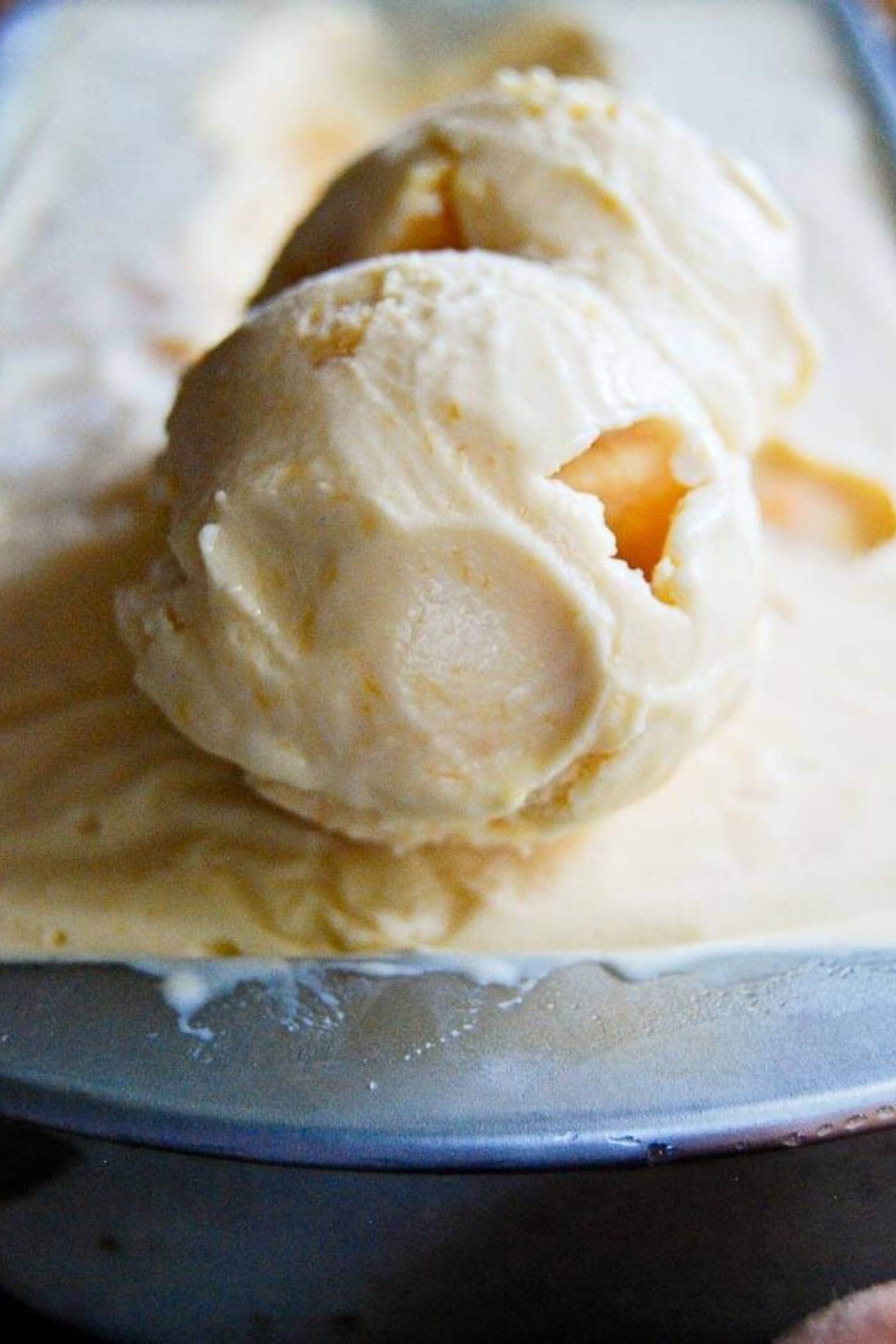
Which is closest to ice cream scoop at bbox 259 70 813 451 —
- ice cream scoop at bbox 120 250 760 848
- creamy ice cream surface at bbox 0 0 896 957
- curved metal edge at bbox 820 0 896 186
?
creamy ice cream surface at bbox 0 0 896 957

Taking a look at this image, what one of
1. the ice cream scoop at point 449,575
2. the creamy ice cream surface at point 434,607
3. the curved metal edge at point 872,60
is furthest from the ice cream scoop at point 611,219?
the curved metal edge at point 872,60

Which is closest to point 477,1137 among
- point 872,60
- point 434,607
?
point 434,607

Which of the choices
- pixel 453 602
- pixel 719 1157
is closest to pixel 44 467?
pixel 453 602

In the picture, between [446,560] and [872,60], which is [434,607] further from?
[872,60]

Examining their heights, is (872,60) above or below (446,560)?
below

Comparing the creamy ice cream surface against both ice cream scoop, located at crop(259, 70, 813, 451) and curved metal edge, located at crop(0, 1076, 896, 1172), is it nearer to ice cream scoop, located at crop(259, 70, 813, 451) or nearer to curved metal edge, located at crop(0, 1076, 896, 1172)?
ice cream scoop, located at crop(259, 70, 813, 451)

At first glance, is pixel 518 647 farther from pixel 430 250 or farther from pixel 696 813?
pixel 430 250
